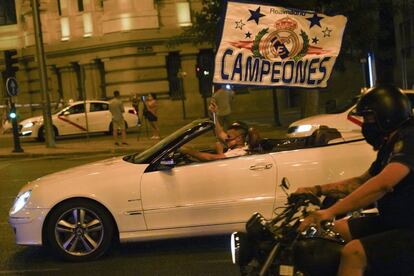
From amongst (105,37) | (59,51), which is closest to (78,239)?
(105,37)

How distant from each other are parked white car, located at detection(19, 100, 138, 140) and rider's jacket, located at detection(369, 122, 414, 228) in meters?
21.8

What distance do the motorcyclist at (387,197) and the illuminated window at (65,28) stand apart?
33.8 meters

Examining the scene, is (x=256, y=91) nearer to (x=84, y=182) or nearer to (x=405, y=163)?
(x=84, y=182)

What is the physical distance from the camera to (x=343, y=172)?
616 cm

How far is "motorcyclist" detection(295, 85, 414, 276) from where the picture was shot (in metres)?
3.15

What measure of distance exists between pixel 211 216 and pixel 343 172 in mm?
1381

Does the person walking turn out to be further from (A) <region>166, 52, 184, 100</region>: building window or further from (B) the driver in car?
(A) <region>166, 52, 184, 100</region>: building window

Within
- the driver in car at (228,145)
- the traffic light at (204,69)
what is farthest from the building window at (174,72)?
the driver in car at (228,145)

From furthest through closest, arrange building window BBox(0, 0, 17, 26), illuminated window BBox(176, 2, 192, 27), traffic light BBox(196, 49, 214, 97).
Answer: building window BBox(0, 0, 17, 26) → traffic light BBox(196, 49, 214, 97) → illuminated window BBox(176, 2, 192, 27)

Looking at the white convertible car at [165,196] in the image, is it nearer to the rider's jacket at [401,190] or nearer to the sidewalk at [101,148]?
the rider's jacket at [401,190]

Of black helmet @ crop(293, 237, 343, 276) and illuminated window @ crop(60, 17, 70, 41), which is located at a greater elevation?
illuminated window @ crop(60, 17, 70, 41)

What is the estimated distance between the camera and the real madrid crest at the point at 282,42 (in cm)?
613

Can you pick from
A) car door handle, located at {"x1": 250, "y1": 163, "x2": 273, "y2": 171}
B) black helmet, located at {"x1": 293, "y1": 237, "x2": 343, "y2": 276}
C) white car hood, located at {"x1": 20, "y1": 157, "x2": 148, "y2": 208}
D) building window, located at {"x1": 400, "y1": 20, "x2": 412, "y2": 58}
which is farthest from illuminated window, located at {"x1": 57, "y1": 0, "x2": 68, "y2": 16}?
black helmet, located at {"x1": 293, "y1": 237, "x2": 343, "y2": 276}

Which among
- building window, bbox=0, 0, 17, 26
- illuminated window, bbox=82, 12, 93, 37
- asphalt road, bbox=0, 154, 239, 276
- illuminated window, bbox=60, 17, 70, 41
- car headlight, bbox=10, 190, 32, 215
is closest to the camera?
asphalt road, bbox=0, 154, 239, 276
